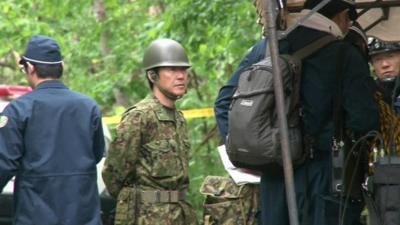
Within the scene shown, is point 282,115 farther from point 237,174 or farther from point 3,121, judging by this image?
point 237,174

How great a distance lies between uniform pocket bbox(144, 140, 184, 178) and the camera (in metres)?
6.97

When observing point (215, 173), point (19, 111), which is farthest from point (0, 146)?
point (215, 173)

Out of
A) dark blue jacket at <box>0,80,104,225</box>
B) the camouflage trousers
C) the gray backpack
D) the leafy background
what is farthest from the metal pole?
the leafy background

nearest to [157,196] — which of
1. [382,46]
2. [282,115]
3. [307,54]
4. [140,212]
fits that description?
[140,212]

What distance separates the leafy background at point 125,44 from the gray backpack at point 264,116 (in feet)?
16.3

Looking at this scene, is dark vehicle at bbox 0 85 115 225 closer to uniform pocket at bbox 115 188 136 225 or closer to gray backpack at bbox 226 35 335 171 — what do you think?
uniform pocket at bbox 115 188 136 225

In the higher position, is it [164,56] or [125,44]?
[125,44]

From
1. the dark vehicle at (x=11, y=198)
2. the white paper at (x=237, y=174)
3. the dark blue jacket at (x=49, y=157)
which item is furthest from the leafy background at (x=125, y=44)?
the dark blue jacket at (x=49, y=157)

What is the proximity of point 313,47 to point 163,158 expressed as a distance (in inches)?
62.7

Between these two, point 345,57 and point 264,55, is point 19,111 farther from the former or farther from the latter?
point 345,57

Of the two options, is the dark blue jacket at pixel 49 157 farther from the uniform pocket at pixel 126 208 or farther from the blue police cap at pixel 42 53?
the uniform pocket at pixel 126 208

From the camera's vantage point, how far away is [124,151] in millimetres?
6945

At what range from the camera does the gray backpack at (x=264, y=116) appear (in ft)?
18.7

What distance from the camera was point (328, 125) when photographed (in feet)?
19.3
